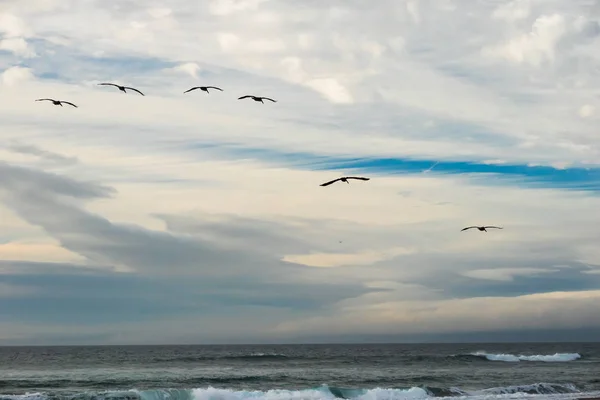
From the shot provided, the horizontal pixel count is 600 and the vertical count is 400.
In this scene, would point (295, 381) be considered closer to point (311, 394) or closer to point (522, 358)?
point (311, 394)

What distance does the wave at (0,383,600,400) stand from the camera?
44156 mm


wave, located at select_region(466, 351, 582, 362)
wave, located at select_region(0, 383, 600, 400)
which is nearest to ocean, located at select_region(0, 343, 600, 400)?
wave, located at select_region(0, 383, 600, 400)

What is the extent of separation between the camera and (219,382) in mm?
54812

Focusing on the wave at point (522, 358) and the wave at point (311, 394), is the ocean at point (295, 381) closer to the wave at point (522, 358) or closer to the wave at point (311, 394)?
the wave at point (311, 394)

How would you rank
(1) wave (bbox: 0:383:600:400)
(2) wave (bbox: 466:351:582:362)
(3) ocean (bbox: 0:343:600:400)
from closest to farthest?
(1) wave (bbox: 0:383:600:400)
(3) ocean (bbox: 0:343:600:400)
(2) wave (bbox: 466:351:582:362)

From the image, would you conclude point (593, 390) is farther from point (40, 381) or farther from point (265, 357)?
point (265, 357)

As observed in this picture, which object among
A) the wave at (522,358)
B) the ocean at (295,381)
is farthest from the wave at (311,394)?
the wave at (522,358)

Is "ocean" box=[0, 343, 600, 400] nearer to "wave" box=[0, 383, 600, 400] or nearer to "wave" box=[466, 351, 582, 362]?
"wave" box=[0, 383, 600, 400]

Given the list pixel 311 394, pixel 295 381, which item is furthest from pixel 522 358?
pixel 311 394

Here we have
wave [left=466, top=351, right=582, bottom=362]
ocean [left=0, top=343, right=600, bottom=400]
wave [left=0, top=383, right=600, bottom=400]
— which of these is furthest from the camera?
wave [left=466, top=351, right=582, bottom=362]

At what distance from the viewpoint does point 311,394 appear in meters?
45.2

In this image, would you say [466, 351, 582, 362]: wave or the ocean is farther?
[466, 351, 582, 362]: wave

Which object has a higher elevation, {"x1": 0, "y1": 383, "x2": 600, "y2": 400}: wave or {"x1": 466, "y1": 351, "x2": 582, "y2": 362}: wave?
{"x1": 466, "y1": 351, "x2": 582, "y2": 362}: wave

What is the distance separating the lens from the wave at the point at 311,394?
145ft
